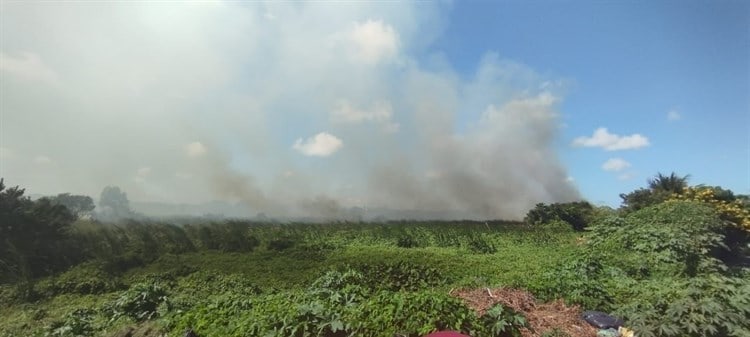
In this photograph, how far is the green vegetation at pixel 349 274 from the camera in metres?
5.45

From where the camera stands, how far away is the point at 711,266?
34.6 ft

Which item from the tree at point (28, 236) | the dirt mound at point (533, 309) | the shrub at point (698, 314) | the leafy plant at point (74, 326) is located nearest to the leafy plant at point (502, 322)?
the dirt mound at point (533, 309)

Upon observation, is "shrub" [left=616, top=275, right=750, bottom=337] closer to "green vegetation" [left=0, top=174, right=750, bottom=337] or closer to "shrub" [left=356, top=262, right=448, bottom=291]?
"green vegetation" [left=0, top=174, right=750, bottom=337]

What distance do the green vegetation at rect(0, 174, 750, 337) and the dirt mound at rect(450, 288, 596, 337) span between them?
0.92ft

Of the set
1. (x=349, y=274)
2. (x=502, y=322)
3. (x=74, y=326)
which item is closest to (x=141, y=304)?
(x=74, y=326)

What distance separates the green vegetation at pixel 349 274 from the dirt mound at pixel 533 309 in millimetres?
280

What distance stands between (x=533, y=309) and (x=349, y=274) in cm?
315

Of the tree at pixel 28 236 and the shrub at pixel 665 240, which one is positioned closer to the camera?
the shrub at pixel 665 240

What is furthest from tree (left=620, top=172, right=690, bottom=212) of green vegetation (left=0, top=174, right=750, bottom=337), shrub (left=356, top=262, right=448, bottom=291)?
shrub (left=356, top=262, right=448, bottom=291)

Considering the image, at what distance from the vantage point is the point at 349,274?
8.58m

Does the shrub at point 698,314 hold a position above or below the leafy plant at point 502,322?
above

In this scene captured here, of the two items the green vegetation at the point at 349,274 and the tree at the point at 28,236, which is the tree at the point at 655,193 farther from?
the tree at the point at 28,236

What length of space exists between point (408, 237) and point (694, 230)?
845cm

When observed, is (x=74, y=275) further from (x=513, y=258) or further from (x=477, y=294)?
(x=513, y=258)
